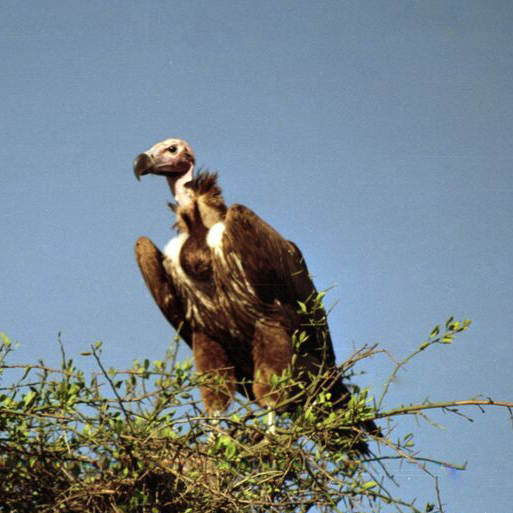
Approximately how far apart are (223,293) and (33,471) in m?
2.83

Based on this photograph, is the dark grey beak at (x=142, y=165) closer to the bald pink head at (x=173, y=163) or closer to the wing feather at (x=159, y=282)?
the bald pink head at (x=173, y=163)

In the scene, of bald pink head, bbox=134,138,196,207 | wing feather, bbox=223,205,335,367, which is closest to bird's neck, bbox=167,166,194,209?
bald pink head, bbox=134,138,196,207

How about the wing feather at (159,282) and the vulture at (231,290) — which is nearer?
the vulture at (231,290)

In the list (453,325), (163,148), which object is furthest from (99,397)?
(163,148)

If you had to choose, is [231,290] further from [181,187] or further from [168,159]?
[168,159]

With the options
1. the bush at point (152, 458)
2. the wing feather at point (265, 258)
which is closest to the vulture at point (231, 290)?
the wing feather at point (265, 258)

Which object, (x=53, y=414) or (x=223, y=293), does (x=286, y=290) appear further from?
(x=53, y=414)

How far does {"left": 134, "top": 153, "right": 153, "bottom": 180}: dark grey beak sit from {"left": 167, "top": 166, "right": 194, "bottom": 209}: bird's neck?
0.25 meters

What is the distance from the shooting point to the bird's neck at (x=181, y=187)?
23.6 feet

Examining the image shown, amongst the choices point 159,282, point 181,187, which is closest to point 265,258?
point 159,282

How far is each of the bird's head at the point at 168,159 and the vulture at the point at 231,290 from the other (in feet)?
0.22


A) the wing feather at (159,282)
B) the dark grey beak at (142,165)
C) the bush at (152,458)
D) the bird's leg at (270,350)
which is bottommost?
the bush at (152,458)

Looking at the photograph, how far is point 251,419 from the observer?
449 cm

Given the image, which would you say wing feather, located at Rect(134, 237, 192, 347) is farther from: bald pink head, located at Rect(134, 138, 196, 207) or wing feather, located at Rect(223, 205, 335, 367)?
wing feather, located at Rect(223, 205, 335, 367)
